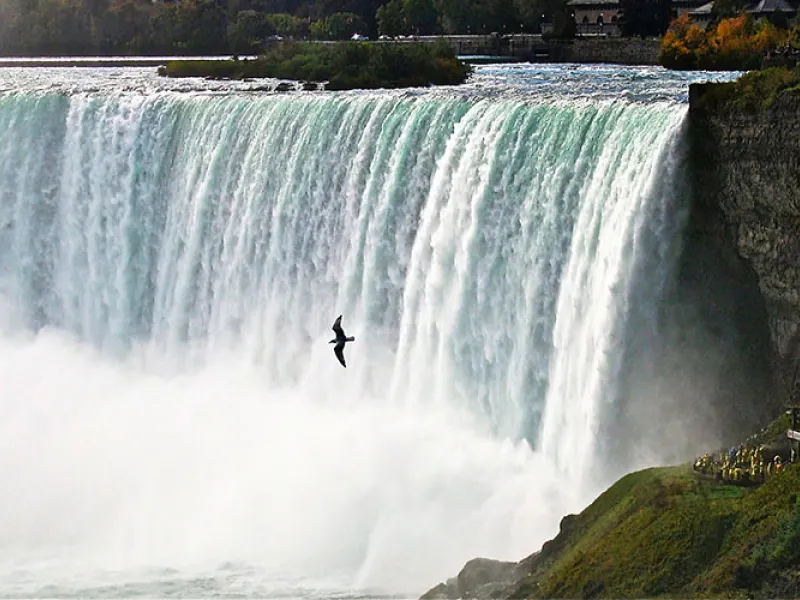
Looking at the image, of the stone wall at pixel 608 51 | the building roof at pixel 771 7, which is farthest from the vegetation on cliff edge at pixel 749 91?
the building roof at pixel 771 7

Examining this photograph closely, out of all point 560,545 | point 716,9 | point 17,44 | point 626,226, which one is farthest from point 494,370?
point 17,44

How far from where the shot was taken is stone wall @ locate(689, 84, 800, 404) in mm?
24297

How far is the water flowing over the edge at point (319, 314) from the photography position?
85.8 feet

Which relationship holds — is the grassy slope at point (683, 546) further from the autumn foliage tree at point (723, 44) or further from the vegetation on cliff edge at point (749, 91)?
the autumn foliage tree at point (723, 44)

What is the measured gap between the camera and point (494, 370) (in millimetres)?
28625

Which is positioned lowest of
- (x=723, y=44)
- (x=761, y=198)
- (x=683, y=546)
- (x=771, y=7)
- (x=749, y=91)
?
(x=683, y=546)

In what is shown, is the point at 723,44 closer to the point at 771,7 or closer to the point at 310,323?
the point at 771,7

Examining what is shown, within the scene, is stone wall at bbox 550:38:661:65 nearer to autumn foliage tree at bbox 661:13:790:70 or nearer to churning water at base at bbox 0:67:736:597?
autumn foliage tree at bbox 661:13:790:70

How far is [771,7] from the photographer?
5522cm

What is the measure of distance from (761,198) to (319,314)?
34.2 ft

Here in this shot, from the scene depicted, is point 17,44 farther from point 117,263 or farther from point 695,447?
point 695,447

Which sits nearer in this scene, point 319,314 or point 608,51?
point 319,314

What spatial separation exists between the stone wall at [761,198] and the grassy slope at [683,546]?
3.96 meters

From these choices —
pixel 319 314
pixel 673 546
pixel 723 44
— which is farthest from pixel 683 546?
pixel 723 44
